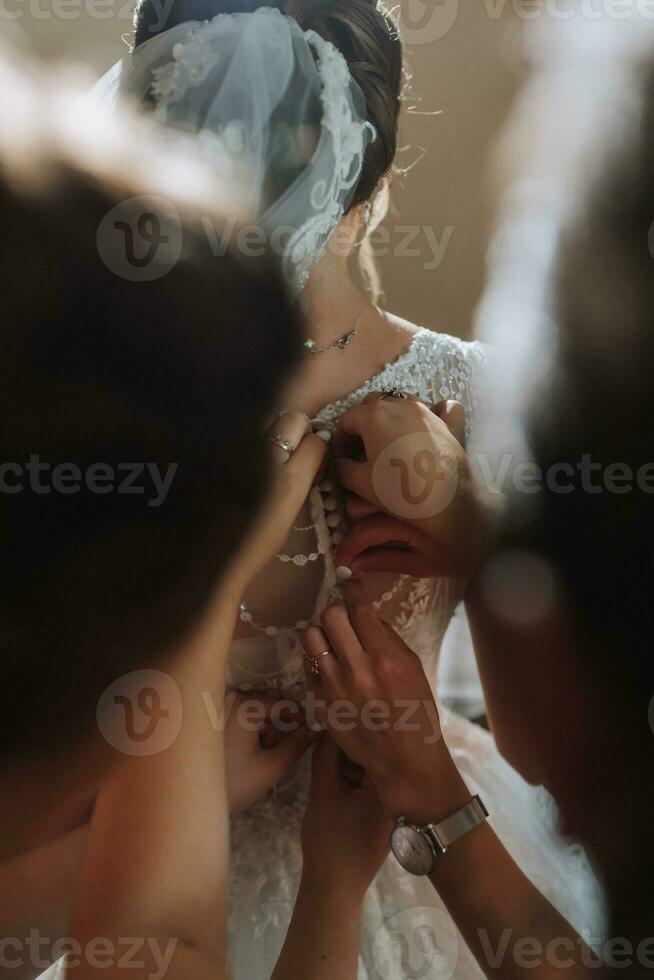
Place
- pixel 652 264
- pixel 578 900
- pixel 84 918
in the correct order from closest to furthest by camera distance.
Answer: pixel 652 264 → pixel 84 918 → pixel 578 900

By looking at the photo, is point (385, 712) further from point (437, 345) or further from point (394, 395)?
point (437, 345)

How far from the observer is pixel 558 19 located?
2.42ft

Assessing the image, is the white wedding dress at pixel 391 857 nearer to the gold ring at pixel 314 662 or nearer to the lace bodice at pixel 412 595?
the lace bodice at pixel 412 595

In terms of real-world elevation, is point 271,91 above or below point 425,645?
above

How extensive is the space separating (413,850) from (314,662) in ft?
0.57

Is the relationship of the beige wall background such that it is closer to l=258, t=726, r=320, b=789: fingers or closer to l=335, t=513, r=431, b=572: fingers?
l=335, t=513, r=431, b=572: fingers

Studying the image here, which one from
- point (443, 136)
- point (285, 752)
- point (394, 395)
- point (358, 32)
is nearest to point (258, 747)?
point (285, 752)

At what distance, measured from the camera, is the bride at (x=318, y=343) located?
0.58 metres

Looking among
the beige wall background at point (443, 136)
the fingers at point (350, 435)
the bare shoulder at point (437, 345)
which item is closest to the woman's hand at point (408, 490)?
the fingers at point (350, 435)

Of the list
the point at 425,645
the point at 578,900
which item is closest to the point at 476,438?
the point at 425,645

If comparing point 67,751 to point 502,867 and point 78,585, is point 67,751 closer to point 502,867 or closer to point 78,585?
point 78,585

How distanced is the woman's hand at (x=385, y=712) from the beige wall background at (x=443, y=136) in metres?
A: 0.66

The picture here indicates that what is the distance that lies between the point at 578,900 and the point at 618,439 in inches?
20.0

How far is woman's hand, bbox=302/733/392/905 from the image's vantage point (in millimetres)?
697
